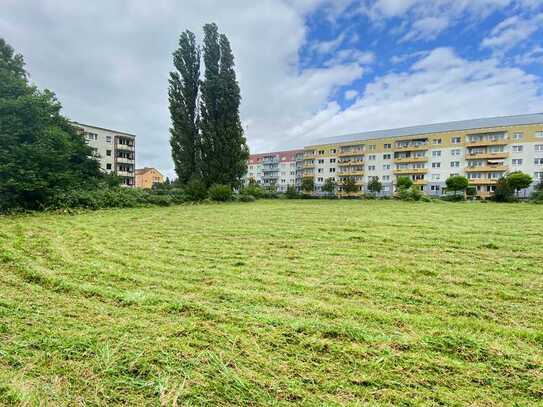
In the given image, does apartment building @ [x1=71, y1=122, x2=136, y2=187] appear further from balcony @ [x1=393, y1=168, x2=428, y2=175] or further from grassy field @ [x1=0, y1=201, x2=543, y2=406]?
balcony @ [x1=393, y1=168, x2=428, y2=175]

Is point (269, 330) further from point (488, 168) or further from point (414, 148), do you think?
point (414, 148)

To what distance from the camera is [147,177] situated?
96.7 metres

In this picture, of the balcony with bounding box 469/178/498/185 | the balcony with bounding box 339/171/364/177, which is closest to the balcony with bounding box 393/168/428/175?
the balcony with bounding box 339/171/364/177

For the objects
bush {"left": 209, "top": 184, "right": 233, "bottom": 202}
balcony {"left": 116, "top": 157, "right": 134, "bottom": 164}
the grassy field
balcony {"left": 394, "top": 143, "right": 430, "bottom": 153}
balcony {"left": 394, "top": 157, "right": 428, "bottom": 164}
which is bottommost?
the grassy field

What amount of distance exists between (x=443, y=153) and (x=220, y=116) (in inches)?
1752

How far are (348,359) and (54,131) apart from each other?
17.9m

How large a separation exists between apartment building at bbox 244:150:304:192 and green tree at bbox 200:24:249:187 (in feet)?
177

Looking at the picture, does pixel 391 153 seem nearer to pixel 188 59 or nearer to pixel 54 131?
pixel 188 59

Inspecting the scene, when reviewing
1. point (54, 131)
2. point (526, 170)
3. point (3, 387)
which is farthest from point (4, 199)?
point (526, 170)

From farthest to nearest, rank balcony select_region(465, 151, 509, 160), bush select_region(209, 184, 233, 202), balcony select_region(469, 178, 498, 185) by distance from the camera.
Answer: balcony select_region(469, 178, 498, 185), balcony select_region(465, 151, 509, 160), bush select_region(209, 184, 233, 202)

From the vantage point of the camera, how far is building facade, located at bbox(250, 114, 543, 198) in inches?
1751

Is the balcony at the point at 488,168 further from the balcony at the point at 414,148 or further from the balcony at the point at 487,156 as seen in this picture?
the balcony at the point at 414,148

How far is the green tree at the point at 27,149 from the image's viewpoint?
12508 mm

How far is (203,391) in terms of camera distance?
1885 mm
